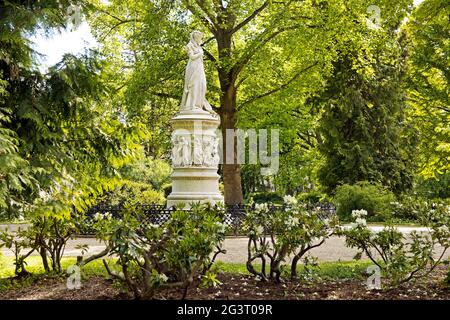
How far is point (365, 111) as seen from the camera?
25547 mm

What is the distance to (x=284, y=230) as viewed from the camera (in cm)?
749

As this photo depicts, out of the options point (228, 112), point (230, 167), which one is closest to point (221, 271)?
point (230, 167)

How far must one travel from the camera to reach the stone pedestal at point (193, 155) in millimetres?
16312

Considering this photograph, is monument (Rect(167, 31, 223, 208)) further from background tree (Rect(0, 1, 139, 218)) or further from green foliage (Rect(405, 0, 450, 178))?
green foliage (Rect(405, 0, 450, 178))

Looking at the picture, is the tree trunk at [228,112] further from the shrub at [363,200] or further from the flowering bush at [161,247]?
the flowering bush at [161,247]

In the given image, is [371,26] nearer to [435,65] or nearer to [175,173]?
[435,65]

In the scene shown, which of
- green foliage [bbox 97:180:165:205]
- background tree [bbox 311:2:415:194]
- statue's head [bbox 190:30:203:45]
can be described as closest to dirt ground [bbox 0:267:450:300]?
statue's head [bbox 190:30:203:45]

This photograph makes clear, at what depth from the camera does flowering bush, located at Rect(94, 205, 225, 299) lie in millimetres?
5766

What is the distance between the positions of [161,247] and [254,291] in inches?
56.8

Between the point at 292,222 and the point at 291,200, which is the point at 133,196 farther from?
the point at 292,222

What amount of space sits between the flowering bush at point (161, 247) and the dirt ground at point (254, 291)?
0.36 m

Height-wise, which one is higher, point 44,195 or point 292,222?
point 44,195

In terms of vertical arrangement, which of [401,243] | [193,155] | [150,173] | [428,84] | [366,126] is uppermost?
[428,84]
